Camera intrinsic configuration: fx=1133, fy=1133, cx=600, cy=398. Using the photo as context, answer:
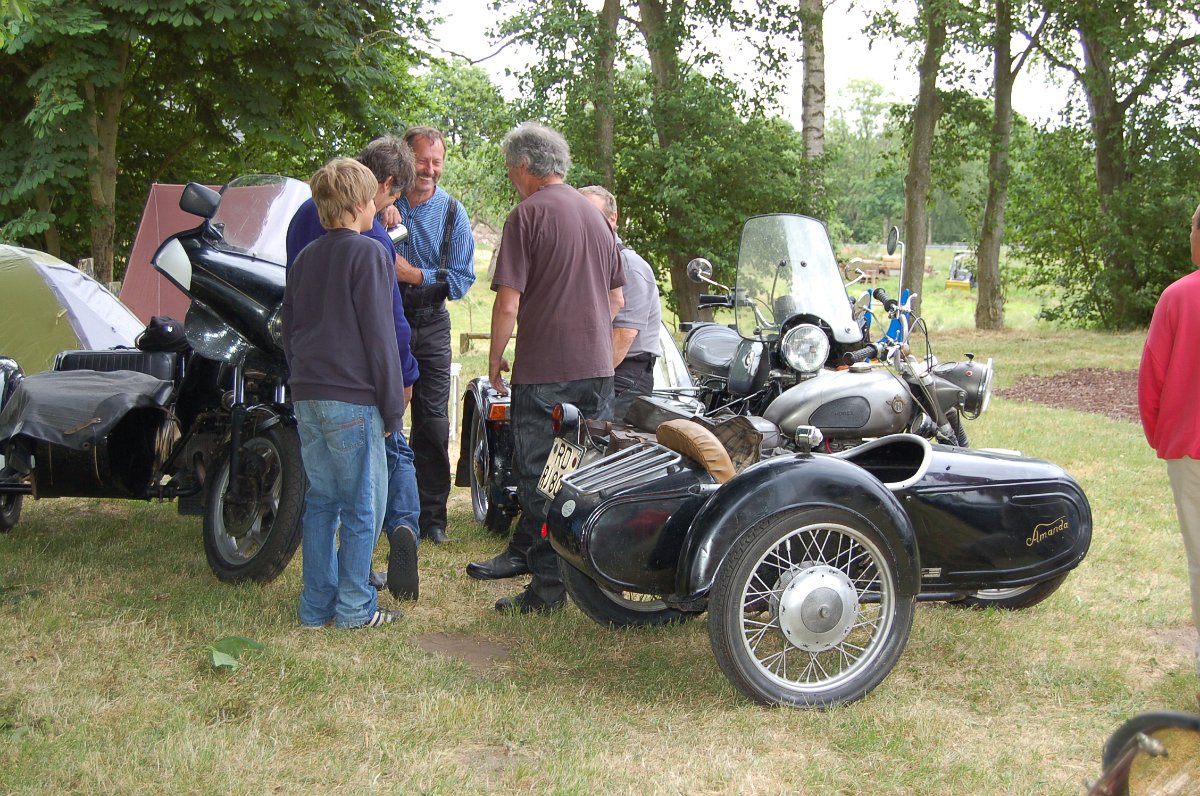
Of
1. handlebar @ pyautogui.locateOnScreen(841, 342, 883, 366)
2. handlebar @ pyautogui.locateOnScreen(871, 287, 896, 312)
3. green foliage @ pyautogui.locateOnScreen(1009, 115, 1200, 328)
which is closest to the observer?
handlebar @ pyautogui.locateOnScreen(841, 342, 883, 366)

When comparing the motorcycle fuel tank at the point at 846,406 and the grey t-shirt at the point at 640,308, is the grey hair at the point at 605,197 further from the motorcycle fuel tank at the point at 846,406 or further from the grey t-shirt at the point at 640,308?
the motorcycle fuel tank at the point at 846,406

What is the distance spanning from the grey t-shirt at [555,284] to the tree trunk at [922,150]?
1675cm

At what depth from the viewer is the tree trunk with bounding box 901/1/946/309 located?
2062cm

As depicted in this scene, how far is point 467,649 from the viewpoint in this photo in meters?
4.46

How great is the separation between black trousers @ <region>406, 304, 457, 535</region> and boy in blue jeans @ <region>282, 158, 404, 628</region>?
54.1 inches

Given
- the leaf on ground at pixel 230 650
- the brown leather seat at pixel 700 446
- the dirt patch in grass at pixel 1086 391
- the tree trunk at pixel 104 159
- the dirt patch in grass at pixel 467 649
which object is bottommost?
the dirt patch in grass at pixel 467 649

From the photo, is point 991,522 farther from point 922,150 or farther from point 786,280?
point 922,150

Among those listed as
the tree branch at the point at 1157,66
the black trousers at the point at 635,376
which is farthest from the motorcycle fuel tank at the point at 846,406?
the tree branch at the point at 1157,66

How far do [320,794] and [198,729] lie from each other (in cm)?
58

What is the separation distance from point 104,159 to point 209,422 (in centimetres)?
857

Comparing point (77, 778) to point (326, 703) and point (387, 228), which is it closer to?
point (326, 703)

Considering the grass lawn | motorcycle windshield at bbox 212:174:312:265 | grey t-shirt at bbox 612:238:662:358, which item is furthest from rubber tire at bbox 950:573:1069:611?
motorcycle windshield at bbox 212:174:312:265

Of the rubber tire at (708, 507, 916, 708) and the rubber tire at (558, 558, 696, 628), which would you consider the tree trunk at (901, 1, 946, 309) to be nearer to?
the rubber tire at (558, 558, 696, 628)

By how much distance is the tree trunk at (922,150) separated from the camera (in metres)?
20.6
